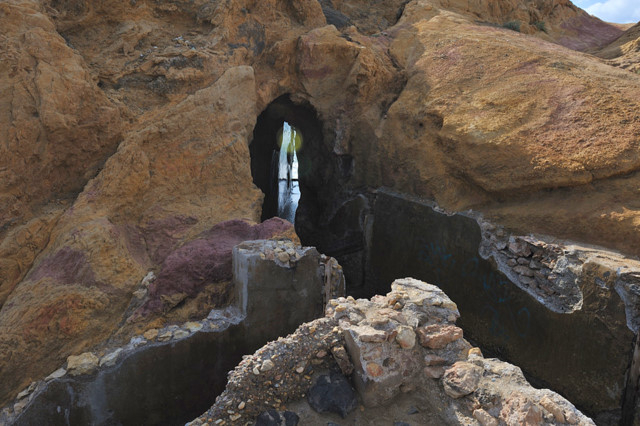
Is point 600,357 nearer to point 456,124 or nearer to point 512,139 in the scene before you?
point 512,139

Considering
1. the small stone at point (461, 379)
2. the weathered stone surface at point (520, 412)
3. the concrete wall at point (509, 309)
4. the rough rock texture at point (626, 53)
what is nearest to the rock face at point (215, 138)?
the concrete wall at point (509, 309)

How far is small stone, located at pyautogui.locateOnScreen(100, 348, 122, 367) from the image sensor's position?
3580mm

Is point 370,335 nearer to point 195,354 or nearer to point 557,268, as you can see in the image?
point 195,354

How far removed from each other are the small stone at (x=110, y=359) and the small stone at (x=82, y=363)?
6cm

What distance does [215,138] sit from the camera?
5773 millimetres

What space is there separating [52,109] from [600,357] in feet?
21.2

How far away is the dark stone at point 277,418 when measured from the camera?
104 inches

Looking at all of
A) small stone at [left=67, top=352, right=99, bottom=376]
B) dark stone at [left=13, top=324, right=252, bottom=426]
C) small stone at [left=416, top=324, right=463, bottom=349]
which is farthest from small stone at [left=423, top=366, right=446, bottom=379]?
small stone at [left=67, top=352, right=99, bottom=376]

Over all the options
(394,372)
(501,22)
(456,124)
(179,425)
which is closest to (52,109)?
(179,425)

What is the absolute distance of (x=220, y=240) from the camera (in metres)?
4.93

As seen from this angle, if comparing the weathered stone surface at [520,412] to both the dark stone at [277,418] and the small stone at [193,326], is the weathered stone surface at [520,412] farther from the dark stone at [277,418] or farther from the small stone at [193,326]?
the small stone at [193,326]

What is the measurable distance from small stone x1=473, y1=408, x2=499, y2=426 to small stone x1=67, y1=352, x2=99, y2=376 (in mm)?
3154

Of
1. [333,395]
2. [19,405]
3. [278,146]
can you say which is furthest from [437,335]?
[278,146]

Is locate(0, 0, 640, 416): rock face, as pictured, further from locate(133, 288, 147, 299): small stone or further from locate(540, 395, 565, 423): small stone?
locate(540, 395, 565, 423): small stone
